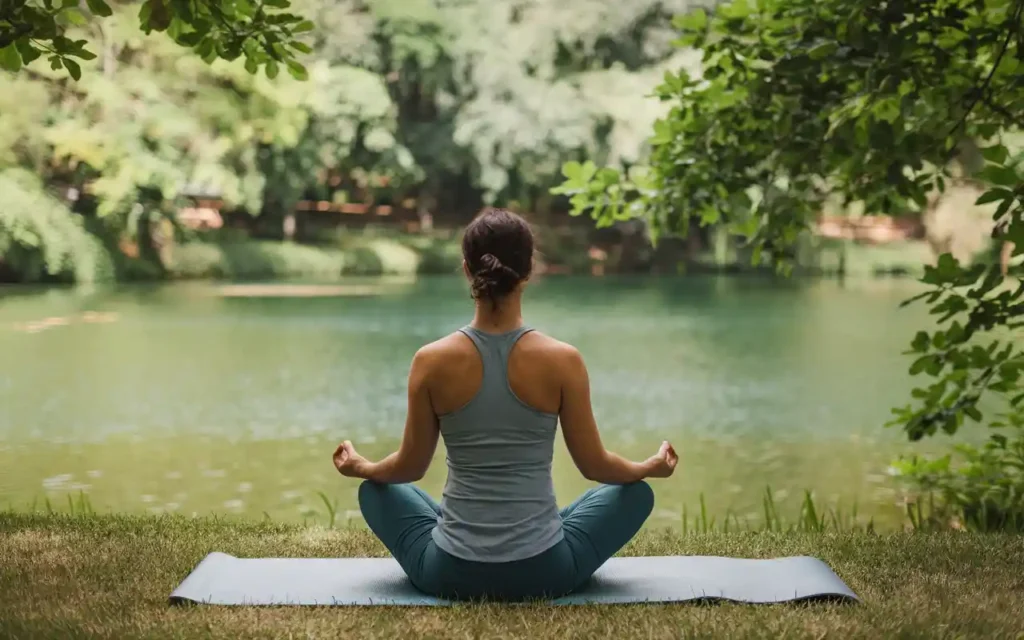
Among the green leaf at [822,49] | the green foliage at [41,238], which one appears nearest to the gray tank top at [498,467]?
the green leaf at [822,49]

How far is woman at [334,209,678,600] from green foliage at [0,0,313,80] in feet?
2.95

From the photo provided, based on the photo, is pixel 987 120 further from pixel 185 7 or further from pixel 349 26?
pixel 349 26

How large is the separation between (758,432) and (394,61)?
1526 cm

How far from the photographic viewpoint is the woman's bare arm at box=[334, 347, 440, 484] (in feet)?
7.16

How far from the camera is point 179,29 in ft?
9.10

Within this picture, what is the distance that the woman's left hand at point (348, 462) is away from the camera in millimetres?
2258

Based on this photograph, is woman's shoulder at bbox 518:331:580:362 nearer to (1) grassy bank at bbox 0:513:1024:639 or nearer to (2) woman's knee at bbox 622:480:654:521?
(2) woman's knee at bbox 622:480:654:521

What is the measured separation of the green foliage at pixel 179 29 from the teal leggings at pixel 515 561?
3.66ft

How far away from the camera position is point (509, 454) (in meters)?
2.19

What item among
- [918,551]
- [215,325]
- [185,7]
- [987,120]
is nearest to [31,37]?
[185,7]

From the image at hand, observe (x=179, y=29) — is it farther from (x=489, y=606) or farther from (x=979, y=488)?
(x=979, y=488)

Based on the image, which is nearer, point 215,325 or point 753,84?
point 753,84

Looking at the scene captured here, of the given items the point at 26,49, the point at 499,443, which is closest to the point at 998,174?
the point at 499,443

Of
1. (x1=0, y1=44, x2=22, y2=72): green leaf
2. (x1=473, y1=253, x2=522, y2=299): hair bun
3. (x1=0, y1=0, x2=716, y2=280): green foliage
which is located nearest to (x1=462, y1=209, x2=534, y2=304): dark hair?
(x1=473, y1=253, x2=522, y2=299): hair bun
